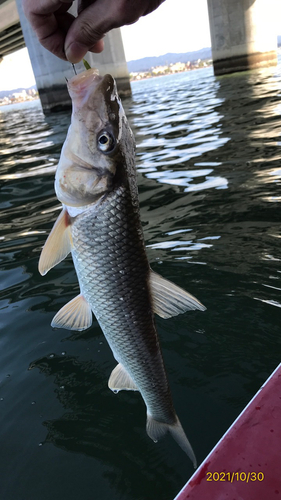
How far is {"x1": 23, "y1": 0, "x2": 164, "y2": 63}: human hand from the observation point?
203cm

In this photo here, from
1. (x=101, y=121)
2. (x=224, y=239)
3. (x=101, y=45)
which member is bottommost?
(x=224, y=239)

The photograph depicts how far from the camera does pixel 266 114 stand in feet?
39.9

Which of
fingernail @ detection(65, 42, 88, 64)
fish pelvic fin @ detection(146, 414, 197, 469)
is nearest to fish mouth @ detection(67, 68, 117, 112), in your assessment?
fingernail @ detection(65, 42, 88, 64)

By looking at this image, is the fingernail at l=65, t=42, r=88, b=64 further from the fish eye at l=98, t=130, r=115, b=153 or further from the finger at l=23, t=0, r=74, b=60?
the fish eye at l=98, t=130, r=115, b=153

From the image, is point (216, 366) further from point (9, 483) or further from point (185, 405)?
point (9, 483)

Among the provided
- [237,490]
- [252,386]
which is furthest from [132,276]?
[252,386]

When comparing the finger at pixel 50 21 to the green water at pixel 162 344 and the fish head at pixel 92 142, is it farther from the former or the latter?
the green water at pixel 162 344

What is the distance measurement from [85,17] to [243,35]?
40379 millimetres

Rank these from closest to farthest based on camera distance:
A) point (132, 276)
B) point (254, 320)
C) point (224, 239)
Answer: point (132, 276) < point (254, 320) < point (224, 239)

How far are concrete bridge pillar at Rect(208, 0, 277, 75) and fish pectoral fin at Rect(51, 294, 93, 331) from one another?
1536 inches

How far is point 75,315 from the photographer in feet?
7.66

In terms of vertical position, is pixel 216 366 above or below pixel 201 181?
below

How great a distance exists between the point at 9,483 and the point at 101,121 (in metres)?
2.40

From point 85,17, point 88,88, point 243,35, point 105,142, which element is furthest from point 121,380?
point 243,35
